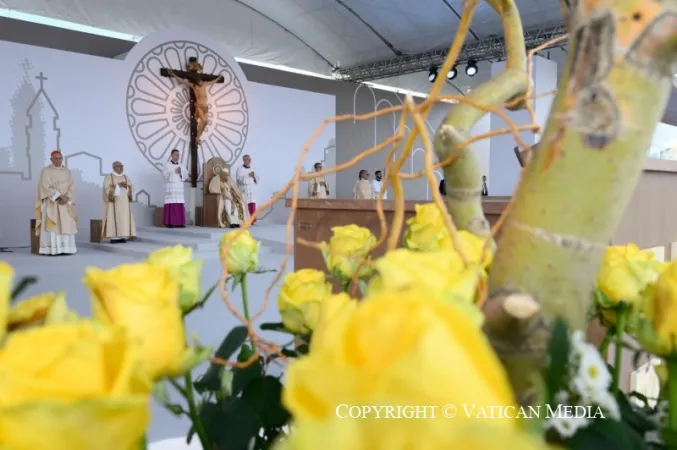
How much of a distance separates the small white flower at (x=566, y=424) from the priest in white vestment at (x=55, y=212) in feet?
19.9

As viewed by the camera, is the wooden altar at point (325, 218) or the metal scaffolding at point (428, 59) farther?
the metal scaffolding at point (428, 59)

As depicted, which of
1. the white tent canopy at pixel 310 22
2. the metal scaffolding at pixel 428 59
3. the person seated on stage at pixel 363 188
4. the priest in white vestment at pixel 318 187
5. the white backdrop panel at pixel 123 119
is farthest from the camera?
the person seated on stage at pixel 363 188

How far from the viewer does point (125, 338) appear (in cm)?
19

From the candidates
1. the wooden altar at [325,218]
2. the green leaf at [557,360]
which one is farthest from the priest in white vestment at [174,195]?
the green leaf at [557,360]

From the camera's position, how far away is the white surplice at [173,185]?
273 inches

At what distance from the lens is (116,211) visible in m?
6.17

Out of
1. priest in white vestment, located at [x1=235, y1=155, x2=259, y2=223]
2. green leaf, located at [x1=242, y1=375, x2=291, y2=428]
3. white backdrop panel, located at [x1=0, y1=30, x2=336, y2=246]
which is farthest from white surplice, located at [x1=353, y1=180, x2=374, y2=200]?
green leaf, located at [x1=242, y1=375, x2=291, y2=428]

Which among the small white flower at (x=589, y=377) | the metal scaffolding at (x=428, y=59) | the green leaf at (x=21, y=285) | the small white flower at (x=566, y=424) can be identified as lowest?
the small white flower at (x=566, y=424)

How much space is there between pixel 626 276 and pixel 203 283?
2565 millimetres

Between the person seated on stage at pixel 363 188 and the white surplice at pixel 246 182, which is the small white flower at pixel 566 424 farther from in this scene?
the person seated on stage at pixel 363 188

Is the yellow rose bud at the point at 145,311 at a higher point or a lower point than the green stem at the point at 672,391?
higher

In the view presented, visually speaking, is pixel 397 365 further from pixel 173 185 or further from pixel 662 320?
pixel 173 185

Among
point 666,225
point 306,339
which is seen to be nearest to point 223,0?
point 666,225

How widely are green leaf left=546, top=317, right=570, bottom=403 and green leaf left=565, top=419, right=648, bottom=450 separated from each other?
0.03 metres
